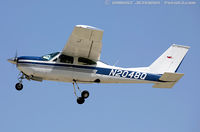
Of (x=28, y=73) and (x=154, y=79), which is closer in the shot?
(x=28, y=73)

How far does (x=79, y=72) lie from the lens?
17.0 m

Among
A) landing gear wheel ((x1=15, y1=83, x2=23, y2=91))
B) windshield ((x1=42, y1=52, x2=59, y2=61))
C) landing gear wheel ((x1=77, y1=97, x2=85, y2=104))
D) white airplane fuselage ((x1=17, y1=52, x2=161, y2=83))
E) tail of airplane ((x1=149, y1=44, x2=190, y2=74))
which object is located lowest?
landing gear wheel ((x1=77, y1=97, x2=85, y2=104))

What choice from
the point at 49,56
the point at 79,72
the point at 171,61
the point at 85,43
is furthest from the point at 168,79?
the point at 49,56

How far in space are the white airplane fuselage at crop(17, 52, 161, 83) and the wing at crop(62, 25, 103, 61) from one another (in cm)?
44

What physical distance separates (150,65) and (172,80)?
4.43 ft

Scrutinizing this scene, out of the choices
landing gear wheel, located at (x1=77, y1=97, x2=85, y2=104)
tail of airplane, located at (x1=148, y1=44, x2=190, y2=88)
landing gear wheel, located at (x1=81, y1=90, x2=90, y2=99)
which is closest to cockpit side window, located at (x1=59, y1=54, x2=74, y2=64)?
landing gear wheel, located at (x1=81, y1=90, x2=90, y2=99)

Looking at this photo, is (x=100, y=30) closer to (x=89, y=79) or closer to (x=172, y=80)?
(x=89, y=79)

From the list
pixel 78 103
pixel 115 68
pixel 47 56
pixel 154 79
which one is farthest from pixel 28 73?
pixel 154 79

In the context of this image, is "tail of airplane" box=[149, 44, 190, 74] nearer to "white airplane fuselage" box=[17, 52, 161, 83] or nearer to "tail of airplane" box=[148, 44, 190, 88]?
"tail of airplane" box=[148, 44, 190, 88]

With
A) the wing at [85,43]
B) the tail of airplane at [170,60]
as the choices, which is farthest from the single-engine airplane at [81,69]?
the tail of airplane at [170,60]

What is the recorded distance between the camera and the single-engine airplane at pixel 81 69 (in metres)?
16.6

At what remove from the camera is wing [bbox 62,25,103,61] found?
15.2 m

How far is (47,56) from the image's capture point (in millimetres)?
17000

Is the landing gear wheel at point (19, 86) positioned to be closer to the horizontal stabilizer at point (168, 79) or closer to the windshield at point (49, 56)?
the windshield at point (49, 56)
